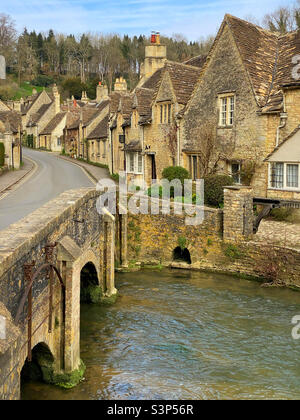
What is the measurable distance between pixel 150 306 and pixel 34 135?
65.4m

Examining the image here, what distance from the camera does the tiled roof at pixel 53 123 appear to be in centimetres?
6919

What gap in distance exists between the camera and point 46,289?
382 inches

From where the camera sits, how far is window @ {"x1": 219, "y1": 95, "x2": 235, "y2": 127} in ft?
78.1

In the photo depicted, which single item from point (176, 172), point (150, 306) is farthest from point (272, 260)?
point (176, 172)

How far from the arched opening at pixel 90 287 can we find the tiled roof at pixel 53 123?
2176 inches

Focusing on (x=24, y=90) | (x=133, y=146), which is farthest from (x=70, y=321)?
(x=24, y=90)

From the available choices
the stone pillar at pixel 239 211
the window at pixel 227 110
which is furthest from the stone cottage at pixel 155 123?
the stone pillar at pixel 239 211

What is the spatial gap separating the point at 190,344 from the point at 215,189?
9885 millimetres

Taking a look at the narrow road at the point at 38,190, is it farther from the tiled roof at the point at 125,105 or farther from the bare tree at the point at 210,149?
the bare tree at the point at 210,149

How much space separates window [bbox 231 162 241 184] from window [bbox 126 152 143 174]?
30.4 feet

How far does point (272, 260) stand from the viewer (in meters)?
18.2
